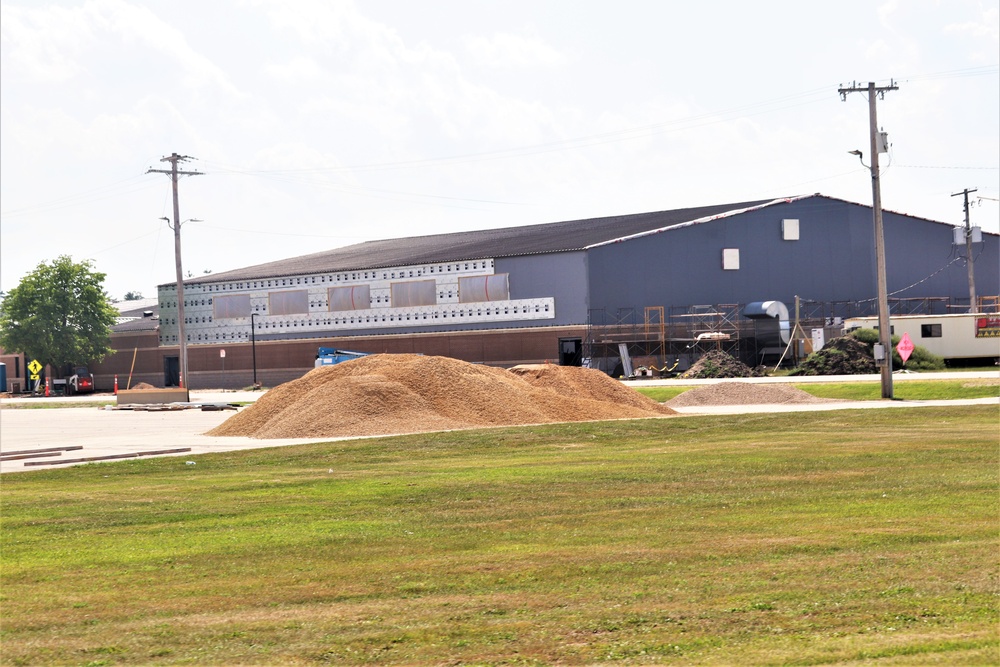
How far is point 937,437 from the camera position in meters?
26.5

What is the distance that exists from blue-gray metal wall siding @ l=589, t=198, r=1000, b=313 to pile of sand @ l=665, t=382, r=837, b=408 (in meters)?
29.6

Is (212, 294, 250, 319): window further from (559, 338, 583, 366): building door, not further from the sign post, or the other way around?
(559, 338, 583, 366): building door

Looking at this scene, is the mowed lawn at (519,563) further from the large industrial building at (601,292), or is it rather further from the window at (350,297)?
the window at (350,297)

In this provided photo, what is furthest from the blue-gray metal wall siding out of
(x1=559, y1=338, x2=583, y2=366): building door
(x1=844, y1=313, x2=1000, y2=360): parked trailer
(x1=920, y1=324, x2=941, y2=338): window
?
(x1=920, y1=324, x2=941, y2=338): window

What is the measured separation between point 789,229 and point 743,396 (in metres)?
39.6

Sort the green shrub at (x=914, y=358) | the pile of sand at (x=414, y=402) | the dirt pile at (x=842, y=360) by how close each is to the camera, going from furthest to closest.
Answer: the dirt pile at (x=842, y=360)
the green shrub at (x=914, y=358)
the pile of sand at (x=414, y=402)

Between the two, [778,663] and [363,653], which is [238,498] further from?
[778,663]

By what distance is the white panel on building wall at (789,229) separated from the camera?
82.6 meters

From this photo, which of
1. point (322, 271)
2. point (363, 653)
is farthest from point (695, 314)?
point (363, 653)

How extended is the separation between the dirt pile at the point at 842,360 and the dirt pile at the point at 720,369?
3.51 meters

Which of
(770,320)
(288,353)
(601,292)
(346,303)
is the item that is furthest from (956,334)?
(288,353)

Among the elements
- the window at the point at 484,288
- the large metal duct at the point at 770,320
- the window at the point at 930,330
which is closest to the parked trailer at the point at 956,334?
the window at the point at 930,330

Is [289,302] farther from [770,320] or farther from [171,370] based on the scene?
[770,320]

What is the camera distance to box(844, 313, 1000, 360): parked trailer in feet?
209
